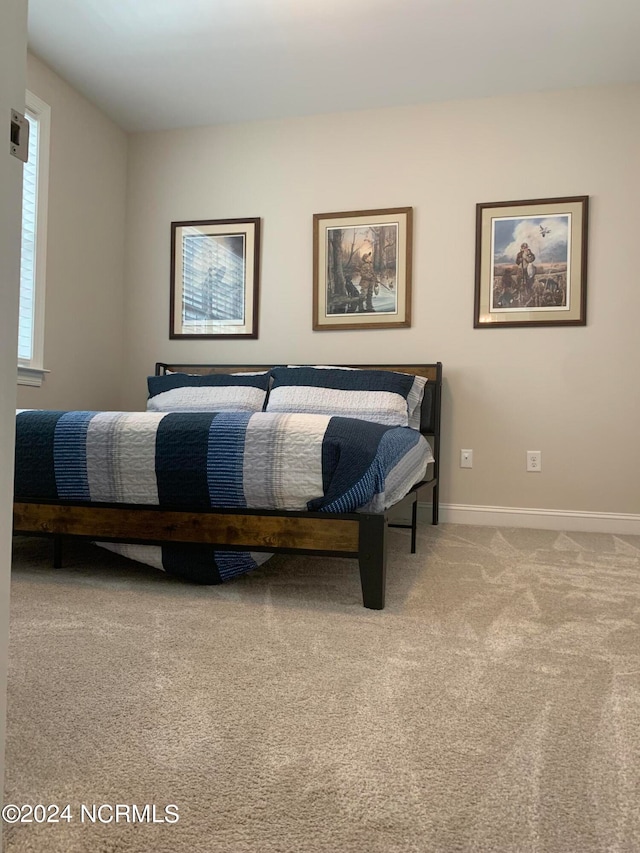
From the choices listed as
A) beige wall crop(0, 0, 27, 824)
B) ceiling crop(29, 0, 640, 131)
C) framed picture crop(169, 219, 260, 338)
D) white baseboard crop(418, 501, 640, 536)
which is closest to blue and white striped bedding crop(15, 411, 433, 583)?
beige wall crop(0, 0, 27, 824)

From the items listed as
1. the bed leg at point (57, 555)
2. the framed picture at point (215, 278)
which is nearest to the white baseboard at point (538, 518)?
the framed picture at point (215, 278)

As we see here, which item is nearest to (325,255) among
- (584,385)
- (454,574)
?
(584,385)

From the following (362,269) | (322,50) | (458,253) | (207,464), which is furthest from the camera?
(362,269)

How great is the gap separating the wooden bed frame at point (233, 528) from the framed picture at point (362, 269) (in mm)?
2007

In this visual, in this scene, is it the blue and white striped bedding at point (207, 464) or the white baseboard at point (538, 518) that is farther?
the white baseboard at point (538, 518)

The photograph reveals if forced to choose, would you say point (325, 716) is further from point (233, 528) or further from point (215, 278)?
point (215, 278)

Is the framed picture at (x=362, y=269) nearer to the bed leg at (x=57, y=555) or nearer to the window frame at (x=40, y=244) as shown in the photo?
the window frame at (x=40, y=244)

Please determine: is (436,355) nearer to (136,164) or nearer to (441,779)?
(136,164)

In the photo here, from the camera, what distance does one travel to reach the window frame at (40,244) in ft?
10.5

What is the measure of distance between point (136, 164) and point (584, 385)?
3.15 m

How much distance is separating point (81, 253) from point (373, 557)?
2.77 meters

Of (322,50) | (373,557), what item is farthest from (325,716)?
(322,50)

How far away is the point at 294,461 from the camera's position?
1.83 m

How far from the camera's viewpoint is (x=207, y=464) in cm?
189
